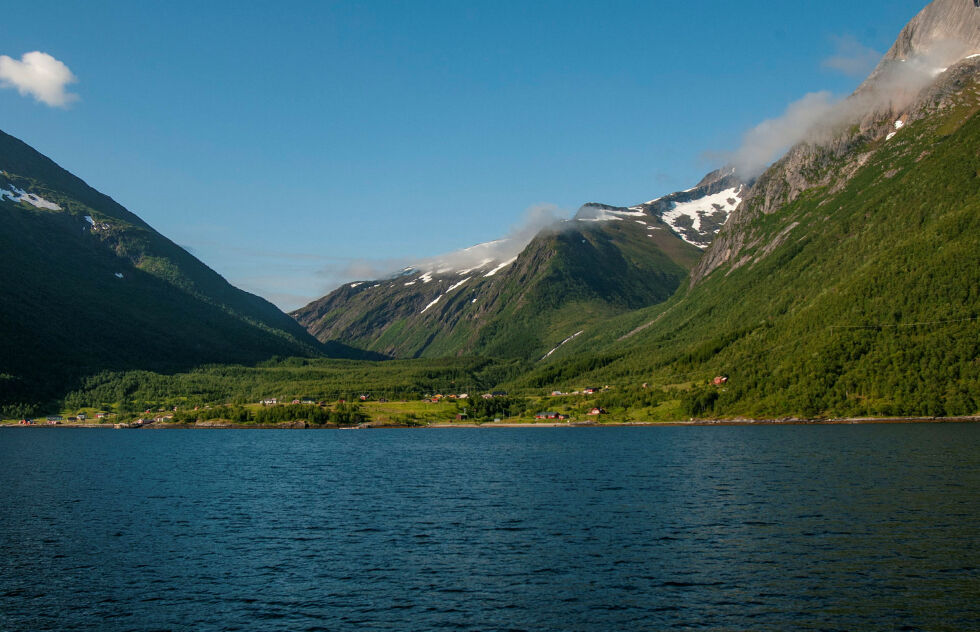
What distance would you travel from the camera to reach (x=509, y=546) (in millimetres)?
55625

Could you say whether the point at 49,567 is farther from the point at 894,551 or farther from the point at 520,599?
the point at 894,551

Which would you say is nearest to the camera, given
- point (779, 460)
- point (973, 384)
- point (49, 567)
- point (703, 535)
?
point (49, 567)

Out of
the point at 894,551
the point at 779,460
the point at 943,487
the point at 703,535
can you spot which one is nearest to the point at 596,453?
the point at 779,460

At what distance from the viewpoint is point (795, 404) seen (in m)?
196

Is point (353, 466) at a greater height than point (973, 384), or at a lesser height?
lesser

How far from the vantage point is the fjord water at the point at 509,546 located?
131ft

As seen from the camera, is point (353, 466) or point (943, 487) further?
point (353, 466)

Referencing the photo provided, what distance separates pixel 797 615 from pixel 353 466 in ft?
290

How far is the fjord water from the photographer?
39.8m

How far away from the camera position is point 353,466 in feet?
→ 387

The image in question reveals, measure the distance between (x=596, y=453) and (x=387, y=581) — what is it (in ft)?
289

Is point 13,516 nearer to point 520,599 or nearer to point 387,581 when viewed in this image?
point 387,581

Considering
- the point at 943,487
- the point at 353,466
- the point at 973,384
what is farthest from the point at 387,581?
the point at 973,384

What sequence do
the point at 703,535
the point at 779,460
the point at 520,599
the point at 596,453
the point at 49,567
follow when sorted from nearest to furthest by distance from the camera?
1. the point at 520,599
2. the point at 49,567
3. the point at 703,535
4. the point at 779,460
5. the point at 596,453
